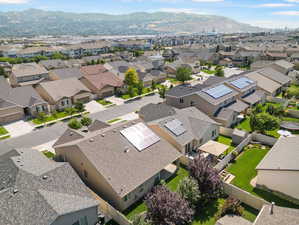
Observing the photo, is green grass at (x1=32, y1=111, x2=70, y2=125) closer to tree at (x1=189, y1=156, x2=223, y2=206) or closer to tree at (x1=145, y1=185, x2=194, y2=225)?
tree at (x1=145, y1=185, x2=194, y2=225)

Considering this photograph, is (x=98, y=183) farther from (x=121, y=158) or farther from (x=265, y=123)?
(x=265, y=123)

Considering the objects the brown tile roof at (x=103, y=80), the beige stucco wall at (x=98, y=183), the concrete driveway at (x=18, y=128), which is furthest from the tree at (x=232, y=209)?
the brown tile roof at (x=103, y=80)

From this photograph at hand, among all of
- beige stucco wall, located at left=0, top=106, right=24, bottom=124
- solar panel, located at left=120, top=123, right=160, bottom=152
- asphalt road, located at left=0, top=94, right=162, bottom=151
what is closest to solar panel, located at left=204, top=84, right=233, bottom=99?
asphalt road, located at left=0, top=94, right=162, bottom=151

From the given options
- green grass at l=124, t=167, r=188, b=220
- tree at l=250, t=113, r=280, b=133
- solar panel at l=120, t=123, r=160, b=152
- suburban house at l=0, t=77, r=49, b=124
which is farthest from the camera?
suburban house at l=0, t=77, r=49, b=124

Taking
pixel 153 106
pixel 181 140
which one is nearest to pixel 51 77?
pixel 153 106

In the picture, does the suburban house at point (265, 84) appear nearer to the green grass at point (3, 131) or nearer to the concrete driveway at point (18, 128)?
the concrete driveway at point (18, 128)

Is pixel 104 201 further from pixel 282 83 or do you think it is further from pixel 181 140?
pixel 282 83
